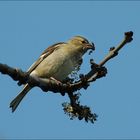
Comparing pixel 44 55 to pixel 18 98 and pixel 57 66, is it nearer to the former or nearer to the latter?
pixel 57 66

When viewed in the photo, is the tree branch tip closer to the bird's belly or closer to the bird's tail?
the bird's tail

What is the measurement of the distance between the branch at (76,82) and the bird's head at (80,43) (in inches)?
107

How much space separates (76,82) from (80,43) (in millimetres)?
3161

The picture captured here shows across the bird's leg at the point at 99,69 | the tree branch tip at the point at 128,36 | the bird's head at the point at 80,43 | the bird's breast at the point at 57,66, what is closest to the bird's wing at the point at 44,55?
the bird's breast at the point at 57,66

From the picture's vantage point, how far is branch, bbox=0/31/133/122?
4.47 m

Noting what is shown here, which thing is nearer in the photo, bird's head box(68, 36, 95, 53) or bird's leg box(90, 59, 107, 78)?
bird's leg box(90, 59, 107, 78)

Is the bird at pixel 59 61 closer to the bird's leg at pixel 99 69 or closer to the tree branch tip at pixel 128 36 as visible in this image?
the bird's leg at pixel 99 69

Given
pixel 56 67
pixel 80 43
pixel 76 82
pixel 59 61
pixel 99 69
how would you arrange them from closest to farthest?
pixel 99 69
pixel 76 82
pixel 56 67
pixel 59 61
pixel 80 43

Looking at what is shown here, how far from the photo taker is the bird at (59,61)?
23.9 feet

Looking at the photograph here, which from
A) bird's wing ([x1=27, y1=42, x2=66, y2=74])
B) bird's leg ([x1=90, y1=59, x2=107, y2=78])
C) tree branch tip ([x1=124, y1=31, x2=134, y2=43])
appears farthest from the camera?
bird's wing ([x1=27, y1=42, x2=66, y2=74])

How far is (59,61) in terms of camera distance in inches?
300

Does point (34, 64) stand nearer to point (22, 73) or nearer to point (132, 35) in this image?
point (22, 73)

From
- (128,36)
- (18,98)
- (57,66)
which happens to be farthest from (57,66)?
(128,36)

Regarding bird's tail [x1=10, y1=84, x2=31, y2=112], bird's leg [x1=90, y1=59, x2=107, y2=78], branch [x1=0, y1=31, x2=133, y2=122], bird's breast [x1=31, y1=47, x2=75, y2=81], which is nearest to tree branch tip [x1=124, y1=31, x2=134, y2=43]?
branch [x1=0, y1=31, x2=133, y2=122]
